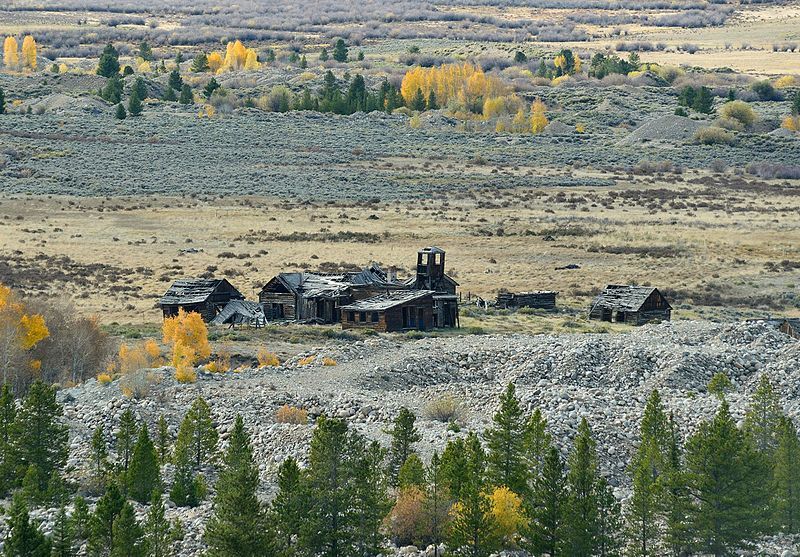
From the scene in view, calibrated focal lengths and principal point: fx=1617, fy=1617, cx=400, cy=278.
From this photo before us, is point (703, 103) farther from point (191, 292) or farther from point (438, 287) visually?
point (191, 292)

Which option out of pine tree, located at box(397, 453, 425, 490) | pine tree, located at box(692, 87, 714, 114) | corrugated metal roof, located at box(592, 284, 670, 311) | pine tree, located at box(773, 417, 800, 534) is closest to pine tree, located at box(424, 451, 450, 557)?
pine tree, located at box(397, 453, 425, 490)

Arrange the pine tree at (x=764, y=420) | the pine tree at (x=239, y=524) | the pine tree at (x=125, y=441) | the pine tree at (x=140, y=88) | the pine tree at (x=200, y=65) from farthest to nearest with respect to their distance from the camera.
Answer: the pine tree at (x=200, y=65), the pine tree at (x=140, y=88), the pine tree at (x=125, y=441), the pine tree at (x=764, y=420), the pine tree at (x=239, y=524)

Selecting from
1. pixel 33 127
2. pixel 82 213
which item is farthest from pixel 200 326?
pixel 33 127

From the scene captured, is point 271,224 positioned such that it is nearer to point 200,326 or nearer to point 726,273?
point 726,273

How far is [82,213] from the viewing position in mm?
95438

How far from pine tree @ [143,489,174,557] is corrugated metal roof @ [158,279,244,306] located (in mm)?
29791

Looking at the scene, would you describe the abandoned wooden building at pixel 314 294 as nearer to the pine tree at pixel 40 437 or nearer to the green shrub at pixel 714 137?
the pine tree at pixel 40 437

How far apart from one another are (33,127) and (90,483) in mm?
104528

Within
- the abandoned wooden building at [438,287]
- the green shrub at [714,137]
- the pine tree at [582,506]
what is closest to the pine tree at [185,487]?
the pine tree at [582,506]

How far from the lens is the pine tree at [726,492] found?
29.7m

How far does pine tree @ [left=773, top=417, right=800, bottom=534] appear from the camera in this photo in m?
30.6

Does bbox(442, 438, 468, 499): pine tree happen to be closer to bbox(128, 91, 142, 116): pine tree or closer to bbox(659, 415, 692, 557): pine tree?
bbox(659, 415, 692, 557): pine tree

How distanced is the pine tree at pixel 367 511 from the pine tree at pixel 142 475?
482 centimetres

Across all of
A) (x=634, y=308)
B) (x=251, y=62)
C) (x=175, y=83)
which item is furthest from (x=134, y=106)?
(x=634, y=308)
